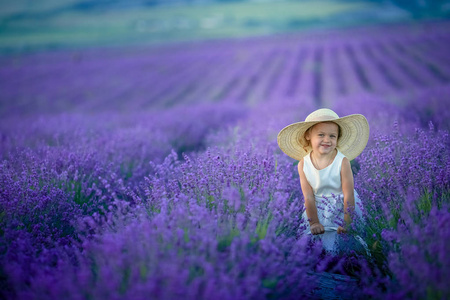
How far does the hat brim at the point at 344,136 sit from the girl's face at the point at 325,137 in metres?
0.05

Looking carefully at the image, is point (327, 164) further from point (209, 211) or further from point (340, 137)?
point (209, 211)

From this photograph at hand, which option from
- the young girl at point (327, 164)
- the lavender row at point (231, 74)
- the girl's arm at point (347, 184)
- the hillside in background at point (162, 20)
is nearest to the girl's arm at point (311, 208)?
the young girl at point (327, 164)

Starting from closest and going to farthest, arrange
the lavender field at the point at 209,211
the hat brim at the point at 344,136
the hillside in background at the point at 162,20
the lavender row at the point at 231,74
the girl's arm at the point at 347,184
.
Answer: the lavender field at the point at 209,211 < the girl's arm at the point at 347,184 < the hat brim at the point at 344,136 < the lavender row at the point at 231,74 < the hillside in background at the point at 162,20

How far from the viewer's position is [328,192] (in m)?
2.40

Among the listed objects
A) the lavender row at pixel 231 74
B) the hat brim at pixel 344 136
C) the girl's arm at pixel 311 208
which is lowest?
the girl's arm at pixel 311 208

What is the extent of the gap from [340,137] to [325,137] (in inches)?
9.0

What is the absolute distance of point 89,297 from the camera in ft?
4.49

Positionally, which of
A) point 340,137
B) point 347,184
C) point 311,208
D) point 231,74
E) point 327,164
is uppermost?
point 231,74

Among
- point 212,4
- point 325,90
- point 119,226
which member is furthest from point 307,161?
point 212,4

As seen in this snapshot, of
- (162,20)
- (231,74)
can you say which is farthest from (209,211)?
(162,20)

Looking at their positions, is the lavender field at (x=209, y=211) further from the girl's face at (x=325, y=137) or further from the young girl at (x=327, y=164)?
the girl's face at (x=325, y=137)

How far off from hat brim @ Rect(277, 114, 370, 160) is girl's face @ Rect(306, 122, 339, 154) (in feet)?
0.15

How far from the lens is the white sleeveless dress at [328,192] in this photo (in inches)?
90.2

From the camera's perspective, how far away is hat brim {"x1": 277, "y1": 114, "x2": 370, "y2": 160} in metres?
2.32
